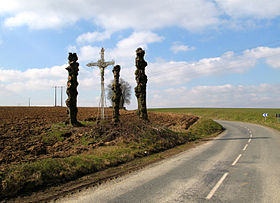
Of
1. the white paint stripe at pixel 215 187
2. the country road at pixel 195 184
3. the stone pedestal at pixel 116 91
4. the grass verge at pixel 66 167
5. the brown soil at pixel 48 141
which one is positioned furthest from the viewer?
the stone pedestal at pixel 116 91

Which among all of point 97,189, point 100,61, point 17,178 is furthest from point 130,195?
point 100,61

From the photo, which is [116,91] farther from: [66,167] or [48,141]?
[66,167]

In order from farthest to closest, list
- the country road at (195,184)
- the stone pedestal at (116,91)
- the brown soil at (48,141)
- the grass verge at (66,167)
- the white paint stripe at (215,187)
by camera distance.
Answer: the stone pedestal at (116,91)
the brown soil at (48,141)
the grass verge at (66,167)
the white paint stripe at (215,187)
the country road at (195,184)

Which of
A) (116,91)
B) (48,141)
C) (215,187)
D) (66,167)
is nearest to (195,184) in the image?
(215,187)

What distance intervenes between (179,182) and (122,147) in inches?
280

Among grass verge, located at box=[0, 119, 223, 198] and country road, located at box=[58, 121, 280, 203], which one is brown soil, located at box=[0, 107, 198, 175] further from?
country road, located at box=[58, 121, 280, 203]

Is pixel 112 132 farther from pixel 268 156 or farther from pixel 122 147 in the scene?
pixel 268 156

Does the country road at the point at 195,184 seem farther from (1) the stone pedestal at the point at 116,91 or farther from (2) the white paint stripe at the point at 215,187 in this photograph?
(1) the stone pedestal at the point at 116,91

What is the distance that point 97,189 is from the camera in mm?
7602

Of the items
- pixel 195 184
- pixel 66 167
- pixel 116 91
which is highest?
pixel 116 91

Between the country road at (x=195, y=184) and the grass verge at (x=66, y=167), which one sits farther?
the grass verge at (x=66, y=167)

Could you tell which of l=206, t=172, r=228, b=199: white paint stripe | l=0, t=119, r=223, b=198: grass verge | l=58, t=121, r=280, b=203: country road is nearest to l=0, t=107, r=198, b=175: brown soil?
l=0, t=119, r=223, b=198: grass verge

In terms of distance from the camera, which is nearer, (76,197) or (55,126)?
(76,197)

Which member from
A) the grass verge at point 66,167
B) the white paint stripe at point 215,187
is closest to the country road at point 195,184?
the white paint stripe at point 215,187
